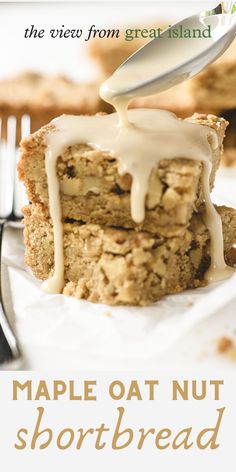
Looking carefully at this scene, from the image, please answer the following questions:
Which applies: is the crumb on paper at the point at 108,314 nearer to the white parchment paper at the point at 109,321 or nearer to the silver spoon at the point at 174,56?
the white parchment paper at the point at 109,321

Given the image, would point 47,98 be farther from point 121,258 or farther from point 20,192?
point 121,258

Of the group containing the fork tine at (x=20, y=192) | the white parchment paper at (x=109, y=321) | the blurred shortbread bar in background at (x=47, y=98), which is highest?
the blurred shortbread bar in background at (x=47, y=98)

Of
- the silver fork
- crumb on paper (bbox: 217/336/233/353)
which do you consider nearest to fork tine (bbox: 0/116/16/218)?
the silver fork

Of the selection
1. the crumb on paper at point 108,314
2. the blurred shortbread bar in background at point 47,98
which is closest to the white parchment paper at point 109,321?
the crumb on paper at point 108,314

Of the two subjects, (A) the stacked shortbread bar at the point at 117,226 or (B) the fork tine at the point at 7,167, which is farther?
(B) the fork tine at the point at 7,167

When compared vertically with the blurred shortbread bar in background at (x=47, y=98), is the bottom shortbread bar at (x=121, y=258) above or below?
below

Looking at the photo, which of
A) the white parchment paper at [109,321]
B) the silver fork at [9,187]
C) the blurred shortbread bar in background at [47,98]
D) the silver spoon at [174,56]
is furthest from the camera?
the blurred shortbread bar in background at [47,98]

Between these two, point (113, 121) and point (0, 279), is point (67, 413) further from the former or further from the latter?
point (113, 121)

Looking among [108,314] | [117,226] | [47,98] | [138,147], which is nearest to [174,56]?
[138,147]
